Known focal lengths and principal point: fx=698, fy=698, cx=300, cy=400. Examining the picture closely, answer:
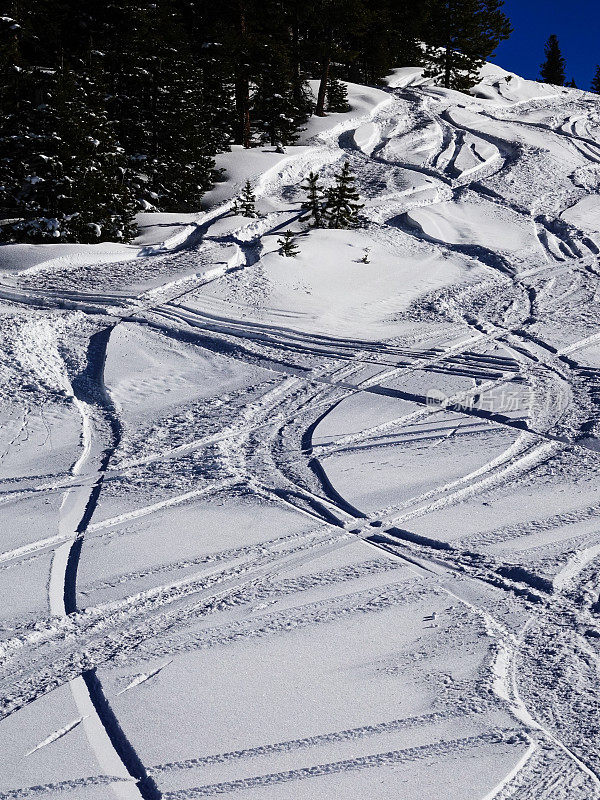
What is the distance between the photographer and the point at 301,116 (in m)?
27.0

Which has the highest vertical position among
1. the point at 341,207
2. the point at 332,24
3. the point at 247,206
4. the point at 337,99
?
the point at 332,24

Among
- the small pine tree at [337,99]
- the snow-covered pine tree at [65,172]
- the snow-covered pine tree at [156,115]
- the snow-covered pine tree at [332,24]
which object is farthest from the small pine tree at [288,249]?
the small pine tree at [337,99]

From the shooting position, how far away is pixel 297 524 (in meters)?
6.05

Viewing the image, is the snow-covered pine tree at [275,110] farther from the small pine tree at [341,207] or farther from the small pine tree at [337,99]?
the small pine tree at [341,207]

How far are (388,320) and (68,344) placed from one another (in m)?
5.30

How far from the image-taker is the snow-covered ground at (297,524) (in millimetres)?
3672

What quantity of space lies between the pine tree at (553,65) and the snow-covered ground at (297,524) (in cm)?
5271

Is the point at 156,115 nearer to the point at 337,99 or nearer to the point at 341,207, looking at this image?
the point at 341,207

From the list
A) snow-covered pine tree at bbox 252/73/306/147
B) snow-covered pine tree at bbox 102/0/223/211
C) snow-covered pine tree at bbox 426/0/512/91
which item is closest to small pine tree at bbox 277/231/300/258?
snow-covered pine tree at bbox 102/0/223/211

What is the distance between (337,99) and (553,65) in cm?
4084

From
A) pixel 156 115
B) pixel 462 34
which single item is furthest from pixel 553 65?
pixel 156 115

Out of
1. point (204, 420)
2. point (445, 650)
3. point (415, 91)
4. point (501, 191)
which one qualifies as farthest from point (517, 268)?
point (415, 91)

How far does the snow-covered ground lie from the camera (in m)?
3.67

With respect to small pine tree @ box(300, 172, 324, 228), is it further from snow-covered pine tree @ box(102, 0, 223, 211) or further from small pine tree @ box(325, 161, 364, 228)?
snow-covered pine tree @ box(102, 0, 223, 211)
